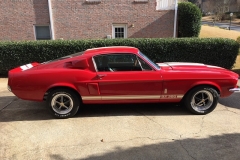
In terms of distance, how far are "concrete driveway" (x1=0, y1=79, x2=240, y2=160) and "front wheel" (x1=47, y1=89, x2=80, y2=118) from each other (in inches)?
5.9

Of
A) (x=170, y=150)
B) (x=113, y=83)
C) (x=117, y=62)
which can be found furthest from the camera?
(x=117, y=62)

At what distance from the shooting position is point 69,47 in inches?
314

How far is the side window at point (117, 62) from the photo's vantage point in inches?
179

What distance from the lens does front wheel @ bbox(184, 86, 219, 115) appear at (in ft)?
14.9

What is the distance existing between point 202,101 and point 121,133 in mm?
1956

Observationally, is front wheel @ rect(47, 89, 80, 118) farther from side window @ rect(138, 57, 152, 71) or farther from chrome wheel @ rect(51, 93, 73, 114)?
side window @ rect(138, 57, 152, 71)

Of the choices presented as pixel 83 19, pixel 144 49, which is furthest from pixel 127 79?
pixel 83 19

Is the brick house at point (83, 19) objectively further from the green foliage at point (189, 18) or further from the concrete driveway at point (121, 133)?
the concrete driveway at point (121, 133)

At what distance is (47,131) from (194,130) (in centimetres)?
276

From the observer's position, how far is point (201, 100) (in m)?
4.61

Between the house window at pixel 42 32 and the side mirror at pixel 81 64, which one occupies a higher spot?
the house window at pixel 42 32

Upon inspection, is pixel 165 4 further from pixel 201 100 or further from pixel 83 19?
pixel 201 100

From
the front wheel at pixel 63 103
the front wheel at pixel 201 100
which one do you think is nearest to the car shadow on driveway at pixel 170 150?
the front wheel at pixel 201 100

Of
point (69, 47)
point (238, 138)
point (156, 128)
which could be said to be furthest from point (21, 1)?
point (238, 138)
